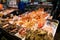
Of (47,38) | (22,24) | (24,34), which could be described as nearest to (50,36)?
(47,38)

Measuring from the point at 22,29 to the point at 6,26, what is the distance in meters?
0.21

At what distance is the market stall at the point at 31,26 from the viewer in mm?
1555

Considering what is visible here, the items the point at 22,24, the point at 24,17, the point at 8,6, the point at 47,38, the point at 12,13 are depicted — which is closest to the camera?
the point at 47,38

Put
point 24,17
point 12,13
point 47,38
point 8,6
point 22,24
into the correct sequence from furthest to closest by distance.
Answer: point 8,6 < point 12,13 < point 24,17 < point 22,24 < point 47,38

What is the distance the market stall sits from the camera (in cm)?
156

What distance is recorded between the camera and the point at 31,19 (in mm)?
1869

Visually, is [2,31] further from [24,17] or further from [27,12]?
[27,12]

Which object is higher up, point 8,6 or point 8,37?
point 8,6

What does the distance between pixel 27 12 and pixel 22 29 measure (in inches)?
19.9

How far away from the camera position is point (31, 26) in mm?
1715

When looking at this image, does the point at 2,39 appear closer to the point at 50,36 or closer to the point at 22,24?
the point at 22,24

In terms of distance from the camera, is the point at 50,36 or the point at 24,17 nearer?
the point at 50,36

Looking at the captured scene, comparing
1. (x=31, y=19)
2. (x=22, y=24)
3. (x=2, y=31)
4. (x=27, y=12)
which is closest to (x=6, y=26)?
(x=2, y=31)

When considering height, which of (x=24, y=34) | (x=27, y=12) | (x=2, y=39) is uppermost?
(x=27, y=12)
